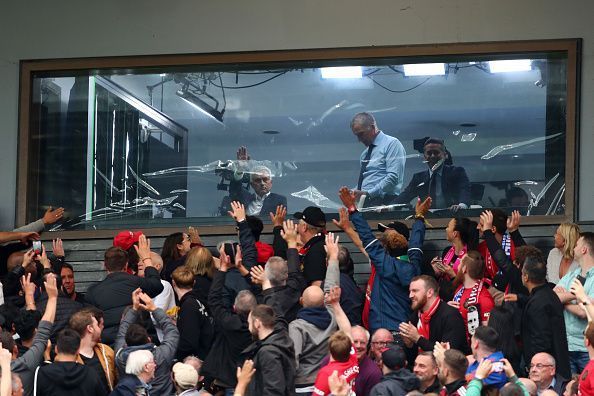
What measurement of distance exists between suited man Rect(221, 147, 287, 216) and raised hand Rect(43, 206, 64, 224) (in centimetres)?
173

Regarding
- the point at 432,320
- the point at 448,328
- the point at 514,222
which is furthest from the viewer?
the point at 514,222

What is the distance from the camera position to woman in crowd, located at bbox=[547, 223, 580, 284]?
40.9ft

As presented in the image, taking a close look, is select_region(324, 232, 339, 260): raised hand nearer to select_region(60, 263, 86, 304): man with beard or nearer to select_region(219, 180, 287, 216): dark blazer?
select_region(60, 263, 86, 304): man with beard

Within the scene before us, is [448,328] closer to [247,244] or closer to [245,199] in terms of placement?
[247,244]

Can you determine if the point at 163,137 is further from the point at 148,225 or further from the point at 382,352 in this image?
the point at 382,352

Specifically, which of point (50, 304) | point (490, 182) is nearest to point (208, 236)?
point (490, 182)

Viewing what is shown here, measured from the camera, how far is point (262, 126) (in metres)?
15.0

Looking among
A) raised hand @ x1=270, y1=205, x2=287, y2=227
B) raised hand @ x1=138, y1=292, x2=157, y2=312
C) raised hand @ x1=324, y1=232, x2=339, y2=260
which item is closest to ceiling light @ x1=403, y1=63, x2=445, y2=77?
raised hand @ x1=270, y1=205, x2=287, y2=227

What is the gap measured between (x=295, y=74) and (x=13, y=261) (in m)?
3.55

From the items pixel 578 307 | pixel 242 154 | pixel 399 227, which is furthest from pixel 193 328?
pixel 242 154

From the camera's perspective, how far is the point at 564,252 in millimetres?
12508

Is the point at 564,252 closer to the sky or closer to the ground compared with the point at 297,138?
closer to the ground

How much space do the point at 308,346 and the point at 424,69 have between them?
4395mm

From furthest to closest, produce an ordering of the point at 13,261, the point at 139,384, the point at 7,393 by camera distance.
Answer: the point at 13,261 < the point at 139,384 < the point at 7,393
